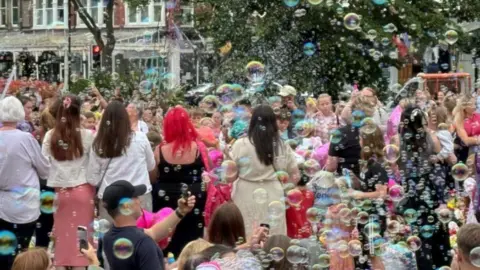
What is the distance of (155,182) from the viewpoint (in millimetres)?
8055

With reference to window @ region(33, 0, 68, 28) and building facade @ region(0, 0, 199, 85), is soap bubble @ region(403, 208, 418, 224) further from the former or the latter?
window @ region(33, 0, 68, 28)

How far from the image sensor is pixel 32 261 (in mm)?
5691

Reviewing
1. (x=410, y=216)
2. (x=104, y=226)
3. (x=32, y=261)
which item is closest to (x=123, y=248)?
(x=32, y=261)

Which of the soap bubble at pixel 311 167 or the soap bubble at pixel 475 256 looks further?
the soap bubble at pixel 311 167

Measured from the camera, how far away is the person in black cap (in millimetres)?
5551

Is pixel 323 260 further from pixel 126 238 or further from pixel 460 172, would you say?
pixel 460 172

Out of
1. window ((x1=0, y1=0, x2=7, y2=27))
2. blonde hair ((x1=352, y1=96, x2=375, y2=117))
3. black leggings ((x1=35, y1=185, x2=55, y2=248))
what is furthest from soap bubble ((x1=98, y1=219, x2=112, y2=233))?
window ((x1=0, y1=0, x2=7, y2=27))

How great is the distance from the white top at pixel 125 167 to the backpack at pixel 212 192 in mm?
420

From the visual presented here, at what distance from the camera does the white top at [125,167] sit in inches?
300

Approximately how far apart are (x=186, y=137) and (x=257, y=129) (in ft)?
1.75

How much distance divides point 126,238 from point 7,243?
6.75 ft

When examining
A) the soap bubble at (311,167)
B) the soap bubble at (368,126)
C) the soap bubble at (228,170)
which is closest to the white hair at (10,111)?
the soap bubble at (228,170)

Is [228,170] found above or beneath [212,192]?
above

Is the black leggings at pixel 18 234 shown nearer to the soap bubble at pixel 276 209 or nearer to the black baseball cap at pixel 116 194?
the soap bubble at pixel 276 209
